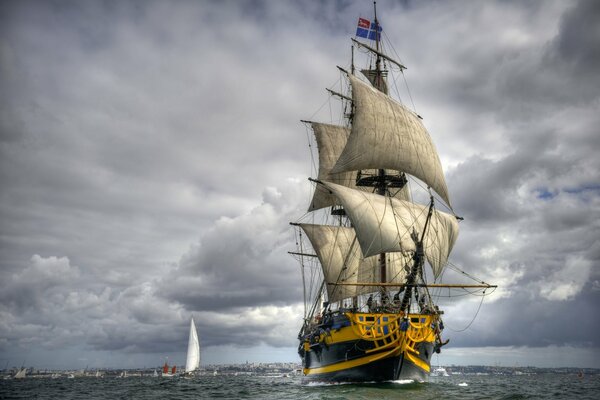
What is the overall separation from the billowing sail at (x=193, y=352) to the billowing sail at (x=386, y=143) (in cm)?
7471

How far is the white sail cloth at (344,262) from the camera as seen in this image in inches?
2404

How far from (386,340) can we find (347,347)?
12.7 ft

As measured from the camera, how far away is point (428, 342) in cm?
4125

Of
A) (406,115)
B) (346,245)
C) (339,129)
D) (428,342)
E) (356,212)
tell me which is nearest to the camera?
(428,342)

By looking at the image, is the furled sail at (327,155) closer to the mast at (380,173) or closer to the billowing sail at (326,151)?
the billowing sail at (326,151)

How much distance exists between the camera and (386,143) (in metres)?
52.4

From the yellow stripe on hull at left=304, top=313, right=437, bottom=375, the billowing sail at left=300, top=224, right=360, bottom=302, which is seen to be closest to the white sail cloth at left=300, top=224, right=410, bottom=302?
the billowing sail at left=300, top=224, right=360, bottom=302

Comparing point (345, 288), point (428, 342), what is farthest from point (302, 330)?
point (428, 342)

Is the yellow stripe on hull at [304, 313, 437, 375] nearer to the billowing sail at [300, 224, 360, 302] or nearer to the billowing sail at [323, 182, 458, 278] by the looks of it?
the billowing sail at [323, 182, 458, 278]

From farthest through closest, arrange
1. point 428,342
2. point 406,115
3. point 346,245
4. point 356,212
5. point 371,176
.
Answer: point 346,245 < point 371,176 < point 406,115 < point 356,212 < point 428,342

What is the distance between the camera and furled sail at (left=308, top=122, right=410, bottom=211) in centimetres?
6819

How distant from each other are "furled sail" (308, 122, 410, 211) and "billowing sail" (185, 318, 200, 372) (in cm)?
5753

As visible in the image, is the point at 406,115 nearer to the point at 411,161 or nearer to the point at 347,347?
the point at 411,161

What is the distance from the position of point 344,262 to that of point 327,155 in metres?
17.5
